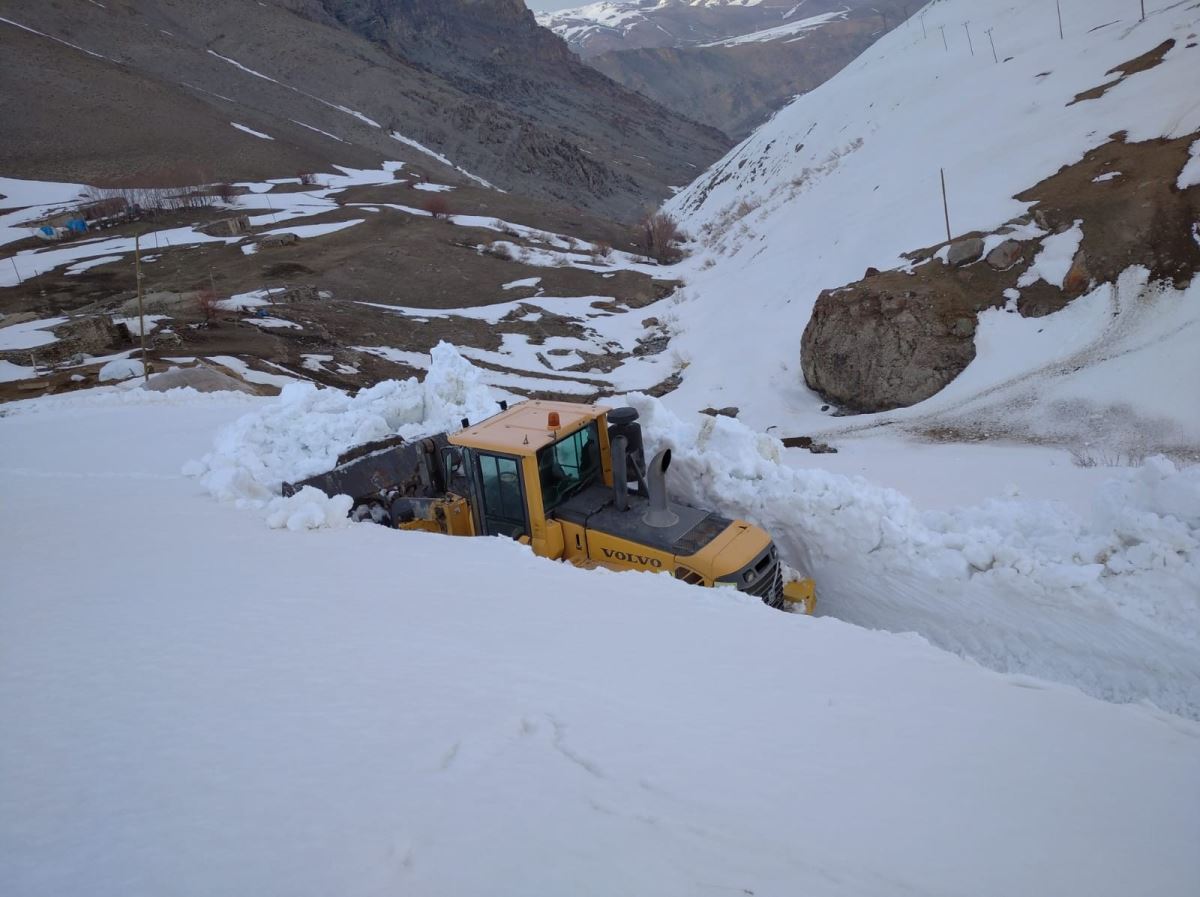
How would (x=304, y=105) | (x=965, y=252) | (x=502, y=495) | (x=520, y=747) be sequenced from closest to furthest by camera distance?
(x=520, y=747)
(x=502, y=495)
(x=965, y=252)
(x=304, y=105)

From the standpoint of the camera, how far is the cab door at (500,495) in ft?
22.1

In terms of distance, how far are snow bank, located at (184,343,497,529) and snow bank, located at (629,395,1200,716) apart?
12.8 ft

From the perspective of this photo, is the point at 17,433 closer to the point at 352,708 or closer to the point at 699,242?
the point at 352,708

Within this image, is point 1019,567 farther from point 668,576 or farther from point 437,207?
point 437,207

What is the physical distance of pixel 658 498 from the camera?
656 cm


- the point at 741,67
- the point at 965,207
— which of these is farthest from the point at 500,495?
the point at 741,67

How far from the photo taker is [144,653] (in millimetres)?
3857

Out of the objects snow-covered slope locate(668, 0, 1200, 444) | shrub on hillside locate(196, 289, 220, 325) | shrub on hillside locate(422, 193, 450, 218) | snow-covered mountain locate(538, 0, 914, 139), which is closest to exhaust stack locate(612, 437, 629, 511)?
snow-covered slope locate(668, 0, 1200, 444)

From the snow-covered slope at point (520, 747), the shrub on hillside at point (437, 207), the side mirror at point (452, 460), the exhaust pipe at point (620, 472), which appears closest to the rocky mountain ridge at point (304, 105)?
the shrub on hillside at point (437, 207)

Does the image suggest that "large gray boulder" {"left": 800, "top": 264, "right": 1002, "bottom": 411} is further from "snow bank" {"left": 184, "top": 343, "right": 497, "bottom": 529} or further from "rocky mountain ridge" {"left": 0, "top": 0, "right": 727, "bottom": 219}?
"rocky mountain ridge" {"left": 0, "top": 0, "right": 727, "bottom": 219}

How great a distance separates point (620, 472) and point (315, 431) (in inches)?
170

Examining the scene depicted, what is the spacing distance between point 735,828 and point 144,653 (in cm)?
322

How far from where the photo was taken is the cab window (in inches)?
266

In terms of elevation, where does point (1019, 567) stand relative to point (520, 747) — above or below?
below
